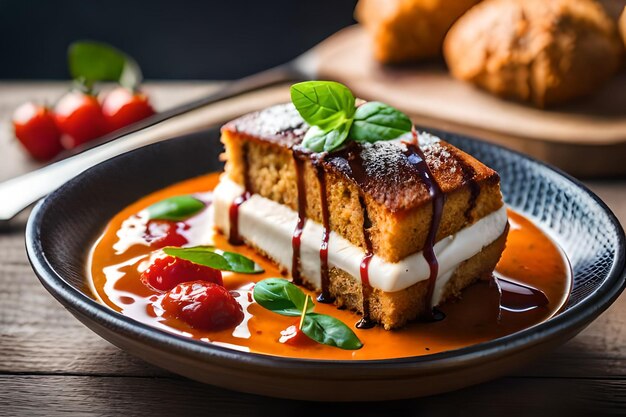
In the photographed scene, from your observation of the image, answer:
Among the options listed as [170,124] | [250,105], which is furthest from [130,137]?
[250,105]

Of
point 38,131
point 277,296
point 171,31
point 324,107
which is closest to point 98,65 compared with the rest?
point 38,131

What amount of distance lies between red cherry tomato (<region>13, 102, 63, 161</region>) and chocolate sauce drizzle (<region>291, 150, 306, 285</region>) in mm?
2046

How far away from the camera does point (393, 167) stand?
102 inches

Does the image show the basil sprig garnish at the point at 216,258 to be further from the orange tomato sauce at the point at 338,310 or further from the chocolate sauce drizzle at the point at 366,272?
the chocolate sauce drizzle at the point at 366,272

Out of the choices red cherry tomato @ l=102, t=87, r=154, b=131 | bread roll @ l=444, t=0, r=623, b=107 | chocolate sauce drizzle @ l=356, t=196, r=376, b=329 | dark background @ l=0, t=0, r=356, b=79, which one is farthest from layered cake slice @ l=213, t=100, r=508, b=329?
dark background @ l=0, t=0, r=356, b=79

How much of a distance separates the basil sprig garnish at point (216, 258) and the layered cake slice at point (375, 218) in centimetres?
15

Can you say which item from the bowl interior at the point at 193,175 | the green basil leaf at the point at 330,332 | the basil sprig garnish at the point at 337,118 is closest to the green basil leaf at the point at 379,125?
the basil sprig garnish at the point at 337,118

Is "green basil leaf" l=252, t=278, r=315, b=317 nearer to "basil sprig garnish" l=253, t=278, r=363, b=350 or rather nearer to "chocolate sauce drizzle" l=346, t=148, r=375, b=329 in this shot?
"basil sprig garnish" l=253, t=278, r=363, b=350

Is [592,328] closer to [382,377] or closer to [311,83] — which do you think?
[382,377]

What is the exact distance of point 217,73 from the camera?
6.79 metres

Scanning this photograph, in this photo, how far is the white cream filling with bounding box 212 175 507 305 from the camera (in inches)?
98.7

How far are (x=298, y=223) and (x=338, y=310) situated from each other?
14.4 inches

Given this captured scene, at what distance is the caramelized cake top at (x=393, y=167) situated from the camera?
249cm

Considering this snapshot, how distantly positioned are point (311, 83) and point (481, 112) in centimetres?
171
